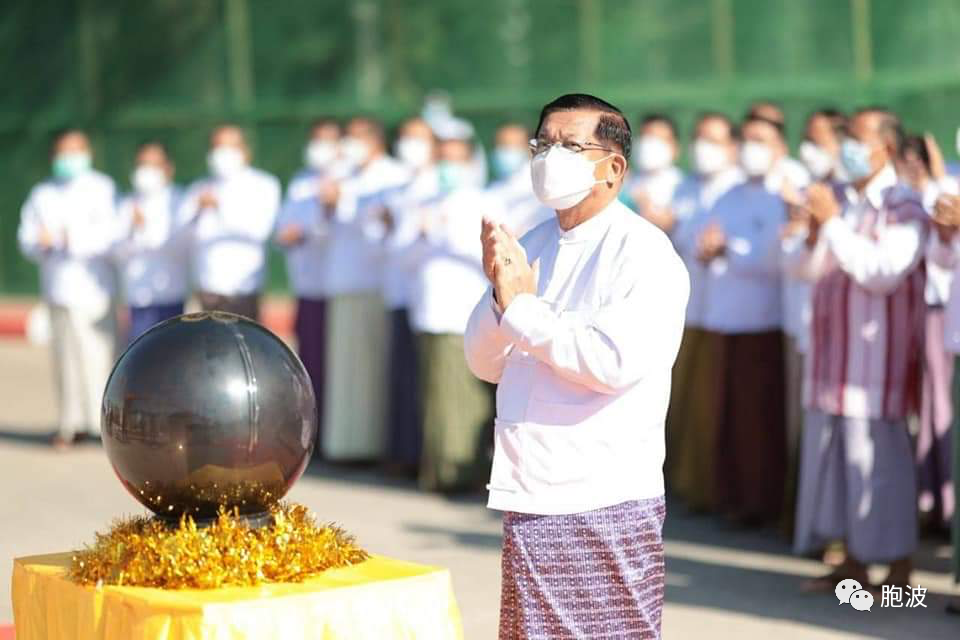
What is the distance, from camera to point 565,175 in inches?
179

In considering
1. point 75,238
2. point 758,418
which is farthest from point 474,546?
point 75,238

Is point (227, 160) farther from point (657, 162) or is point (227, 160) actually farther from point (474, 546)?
point (474, 546)

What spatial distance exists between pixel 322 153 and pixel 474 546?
3985mm

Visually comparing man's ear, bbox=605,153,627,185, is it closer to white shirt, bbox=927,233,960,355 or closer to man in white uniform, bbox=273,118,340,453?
white shirt, bbox=927,233,960,355

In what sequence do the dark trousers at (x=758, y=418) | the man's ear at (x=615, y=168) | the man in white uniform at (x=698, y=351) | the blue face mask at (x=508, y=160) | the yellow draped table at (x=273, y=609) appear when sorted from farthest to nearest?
the blue face mask at (x=508, y=160), the man in white uniform at (x=698, y=351), the dark trousers at (x=758, y=418), the man's ear at (x=615, y=168), the yellow draped table at (x=273, y=609)

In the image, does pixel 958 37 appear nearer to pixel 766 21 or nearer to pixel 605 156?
pixel 766 21

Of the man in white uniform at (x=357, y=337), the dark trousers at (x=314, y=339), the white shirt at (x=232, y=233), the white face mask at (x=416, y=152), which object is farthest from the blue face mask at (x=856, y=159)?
the white shirt at (x=232, y=233)

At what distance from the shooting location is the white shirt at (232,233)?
11211 millimetres

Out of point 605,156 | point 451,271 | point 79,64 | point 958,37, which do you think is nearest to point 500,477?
point 605,156

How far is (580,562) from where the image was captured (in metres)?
4.49

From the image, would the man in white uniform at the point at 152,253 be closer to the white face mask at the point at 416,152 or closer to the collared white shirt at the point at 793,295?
the white face mask at the point at 416,152

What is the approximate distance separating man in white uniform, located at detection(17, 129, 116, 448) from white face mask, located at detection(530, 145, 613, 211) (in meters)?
7.68

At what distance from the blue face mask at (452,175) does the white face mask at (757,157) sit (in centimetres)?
187

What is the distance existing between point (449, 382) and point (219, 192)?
2351mm
